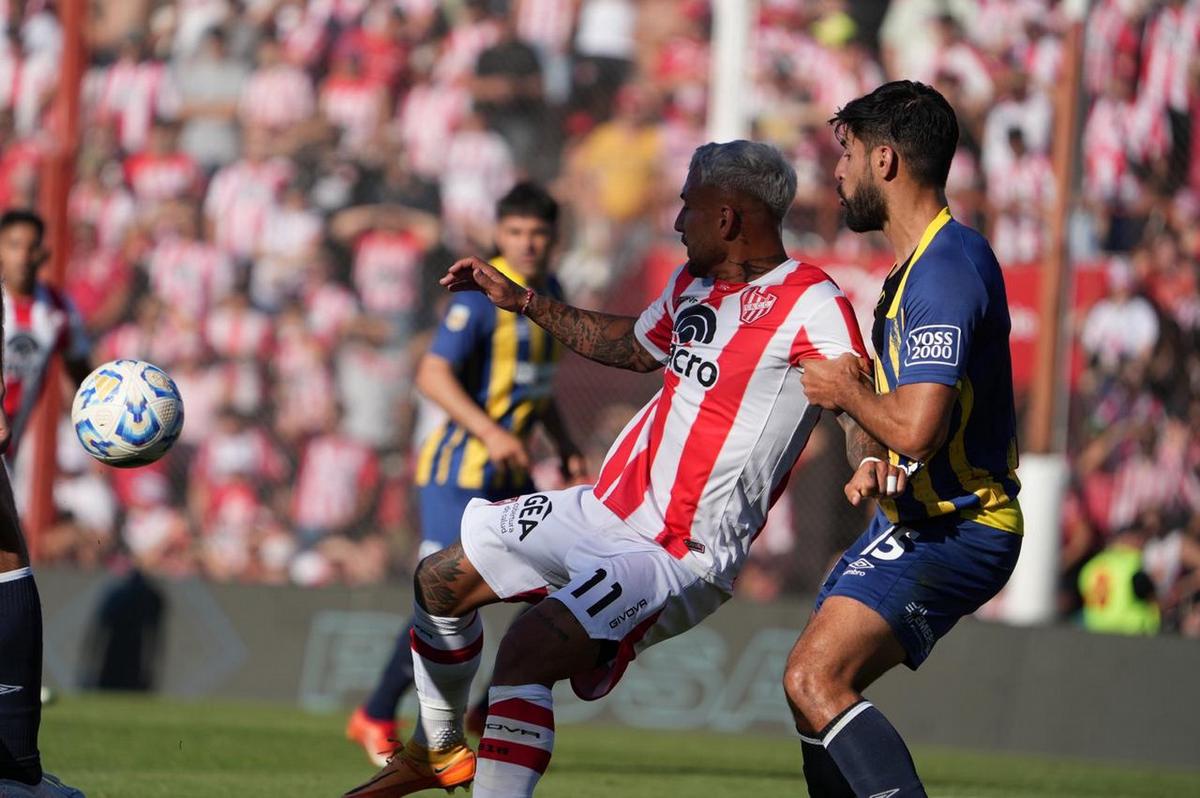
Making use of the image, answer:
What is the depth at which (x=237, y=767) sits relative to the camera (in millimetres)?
7719

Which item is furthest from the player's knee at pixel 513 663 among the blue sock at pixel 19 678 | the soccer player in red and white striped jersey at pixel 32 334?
the soccer player in red and white striped jersey at pixel 32 334

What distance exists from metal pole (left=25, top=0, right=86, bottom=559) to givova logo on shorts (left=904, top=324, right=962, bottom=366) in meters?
7.81

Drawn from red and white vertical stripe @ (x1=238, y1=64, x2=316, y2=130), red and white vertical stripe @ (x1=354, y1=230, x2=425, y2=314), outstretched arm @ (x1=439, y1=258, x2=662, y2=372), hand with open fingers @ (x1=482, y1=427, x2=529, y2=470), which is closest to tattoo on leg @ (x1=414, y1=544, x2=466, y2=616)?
outstretched arm @ (x1=439, y1=258, x2=662, y2=372)

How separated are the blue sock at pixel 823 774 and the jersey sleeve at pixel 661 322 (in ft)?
4.29

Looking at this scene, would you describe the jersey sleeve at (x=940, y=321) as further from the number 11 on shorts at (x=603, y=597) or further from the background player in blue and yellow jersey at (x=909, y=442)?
the number 11 on shorts at (x=603, y=597)

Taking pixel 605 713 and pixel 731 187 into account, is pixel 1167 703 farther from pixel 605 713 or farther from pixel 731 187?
pixel 731 187

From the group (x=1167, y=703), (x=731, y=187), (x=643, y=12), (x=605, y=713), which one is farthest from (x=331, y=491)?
(x=731, y=187)

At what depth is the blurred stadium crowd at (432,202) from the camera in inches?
481

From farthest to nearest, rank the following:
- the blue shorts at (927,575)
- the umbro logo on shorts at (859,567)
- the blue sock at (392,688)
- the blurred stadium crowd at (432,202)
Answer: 1. the blurred stadium crowd at (432,202)
2. the blue sock at (392,688)
3. the umbro logo on shorts at (859,567)
4. the blue shorts at (927,575)

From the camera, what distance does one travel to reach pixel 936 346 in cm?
476

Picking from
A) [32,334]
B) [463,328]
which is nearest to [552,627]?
[463,328]

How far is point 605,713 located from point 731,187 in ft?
19.0

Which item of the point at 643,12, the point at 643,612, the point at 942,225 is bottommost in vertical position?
the point at 643,612

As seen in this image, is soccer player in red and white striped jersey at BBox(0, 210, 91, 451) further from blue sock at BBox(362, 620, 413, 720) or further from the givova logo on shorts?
the givova logo on shorts
